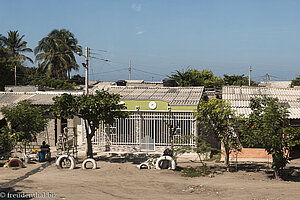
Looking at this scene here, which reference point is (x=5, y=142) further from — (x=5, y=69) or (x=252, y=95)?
(x=5, y=69)

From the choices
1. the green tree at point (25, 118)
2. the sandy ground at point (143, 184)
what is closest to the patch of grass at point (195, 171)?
the sandy ground at point (143, 184)

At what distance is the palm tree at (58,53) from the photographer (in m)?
53.8

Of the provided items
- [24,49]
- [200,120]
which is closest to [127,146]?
[200,120]

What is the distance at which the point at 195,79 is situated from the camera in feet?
149

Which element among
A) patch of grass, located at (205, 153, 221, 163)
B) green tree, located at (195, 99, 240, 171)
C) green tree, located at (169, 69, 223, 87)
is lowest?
patch of grass, located at (205, 153, 221, 163)

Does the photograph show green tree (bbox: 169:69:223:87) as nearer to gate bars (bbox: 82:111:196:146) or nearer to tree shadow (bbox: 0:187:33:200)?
gate bars (bbox: 82:111:196:146)

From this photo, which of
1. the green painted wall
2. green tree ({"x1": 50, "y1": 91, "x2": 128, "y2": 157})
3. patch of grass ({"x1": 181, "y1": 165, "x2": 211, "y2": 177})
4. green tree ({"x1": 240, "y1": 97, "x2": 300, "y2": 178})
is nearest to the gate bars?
the green painted wall

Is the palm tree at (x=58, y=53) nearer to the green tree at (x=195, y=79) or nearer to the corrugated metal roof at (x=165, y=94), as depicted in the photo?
the green tree at (x=195, y=79)

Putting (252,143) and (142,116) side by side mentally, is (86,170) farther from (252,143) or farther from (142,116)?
(252,143)

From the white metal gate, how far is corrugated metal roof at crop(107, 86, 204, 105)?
105 cm

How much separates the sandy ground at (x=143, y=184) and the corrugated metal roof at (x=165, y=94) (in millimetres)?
6555

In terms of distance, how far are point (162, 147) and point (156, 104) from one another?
8.65 feet

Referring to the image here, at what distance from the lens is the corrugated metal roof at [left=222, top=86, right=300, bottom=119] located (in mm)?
22266

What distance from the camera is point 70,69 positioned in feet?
189
